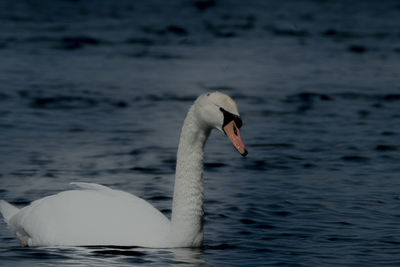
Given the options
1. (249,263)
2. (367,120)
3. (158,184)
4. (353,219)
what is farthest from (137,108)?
(249,263)

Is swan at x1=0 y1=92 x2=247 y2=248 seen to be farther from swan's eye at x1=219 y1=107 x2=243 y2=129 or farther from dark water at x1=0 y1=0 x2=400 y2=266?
dark water at x1=0 y1=0 x2=400 y2=266

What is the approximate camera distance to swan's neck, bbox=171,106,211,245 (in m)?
8.70

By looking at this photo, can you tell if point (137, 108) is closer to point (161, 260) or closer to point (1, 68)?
point (1, 68)

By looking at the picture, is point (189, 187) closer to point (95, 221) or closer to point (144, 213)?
point (144, 213)

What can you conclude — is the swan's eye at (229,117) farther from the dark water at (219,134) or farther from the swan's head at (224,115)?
the dark water at (219,134)

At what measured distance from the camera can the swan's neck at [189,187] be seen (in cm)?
870

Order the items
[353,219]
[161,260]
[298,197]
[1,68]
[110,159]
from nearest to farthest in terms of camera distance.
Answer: [161,260], [353,219], [298,197], [110,159], [1,68]

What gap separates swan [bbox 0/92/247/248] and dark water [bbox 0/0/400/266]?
0.43 feet

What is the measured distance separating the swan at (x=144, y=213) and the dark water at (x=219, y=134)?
13 cm

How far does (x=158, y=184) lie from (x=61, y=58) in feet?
34.3

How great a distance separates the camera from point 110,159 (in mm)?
13047

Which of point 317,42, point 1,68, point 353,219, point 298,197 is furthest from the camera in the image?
point 317,42

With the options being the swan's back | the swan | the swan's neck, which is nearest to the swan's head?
the swan

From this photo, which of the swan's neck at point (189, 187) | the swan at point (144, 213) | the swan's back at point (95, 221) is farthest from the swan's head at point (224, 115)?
the swan's back at point (95, 221)
